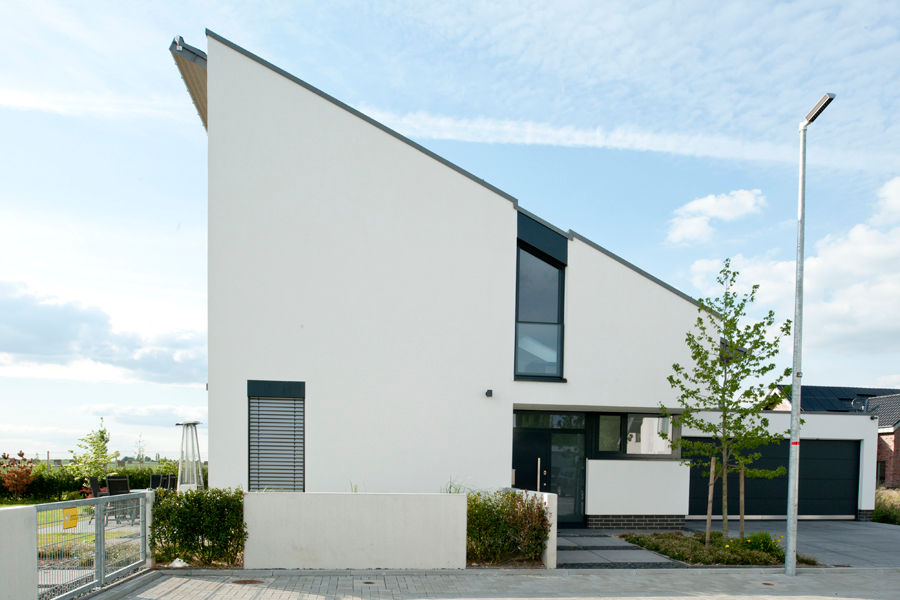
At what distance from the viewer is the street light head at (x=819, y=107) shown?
9.45 m

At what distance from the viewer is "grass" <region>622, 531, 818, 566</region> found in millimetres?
10148

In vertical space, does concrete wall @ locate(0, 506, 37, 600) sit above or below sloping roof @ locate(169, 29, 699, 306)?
below

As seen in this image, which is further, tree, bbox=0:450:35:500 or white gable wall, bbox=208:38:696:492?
tree, bbox=0:450:35:500

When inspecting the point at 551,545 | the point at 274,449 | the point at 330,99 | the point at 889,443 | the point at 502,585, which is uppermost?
the point at 330,99

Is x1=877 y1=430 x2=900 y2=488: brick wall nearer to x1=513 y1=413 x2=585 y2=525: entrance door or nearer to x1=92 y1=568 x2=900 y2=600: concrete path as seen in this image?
x1=513 y1=413 x2=585 y2=525: entrance door

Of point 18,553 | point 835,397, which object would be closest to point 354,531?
point 18,553

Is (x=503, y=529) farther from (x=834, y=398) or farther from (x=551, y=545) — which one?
(x=834, y=398)

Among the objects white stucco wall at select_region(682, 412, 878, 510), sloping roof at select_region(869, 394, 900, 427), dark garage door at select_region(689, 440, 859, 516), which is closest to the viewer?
dark garage door at select_region(689, 440, 859, 516)

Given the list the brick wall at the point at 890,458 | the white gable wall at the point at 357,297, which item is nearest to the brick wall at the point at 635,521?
the white gable wall at the point at 357,297

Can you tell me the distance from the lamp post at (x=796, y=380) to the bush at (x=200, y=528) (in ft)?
26.0

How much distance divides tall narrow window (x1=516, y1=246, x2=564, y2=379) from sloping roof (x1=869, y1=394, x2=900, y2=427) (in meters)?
21.4

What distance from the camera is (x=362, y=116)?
39.2 ft

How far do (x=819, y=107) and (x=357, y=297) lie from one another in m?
7.87

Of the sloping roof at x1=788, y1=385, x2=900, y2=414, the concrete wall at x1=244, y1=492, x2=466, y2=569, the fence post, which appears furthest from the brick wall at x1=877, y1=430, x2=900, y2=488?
the fence post
